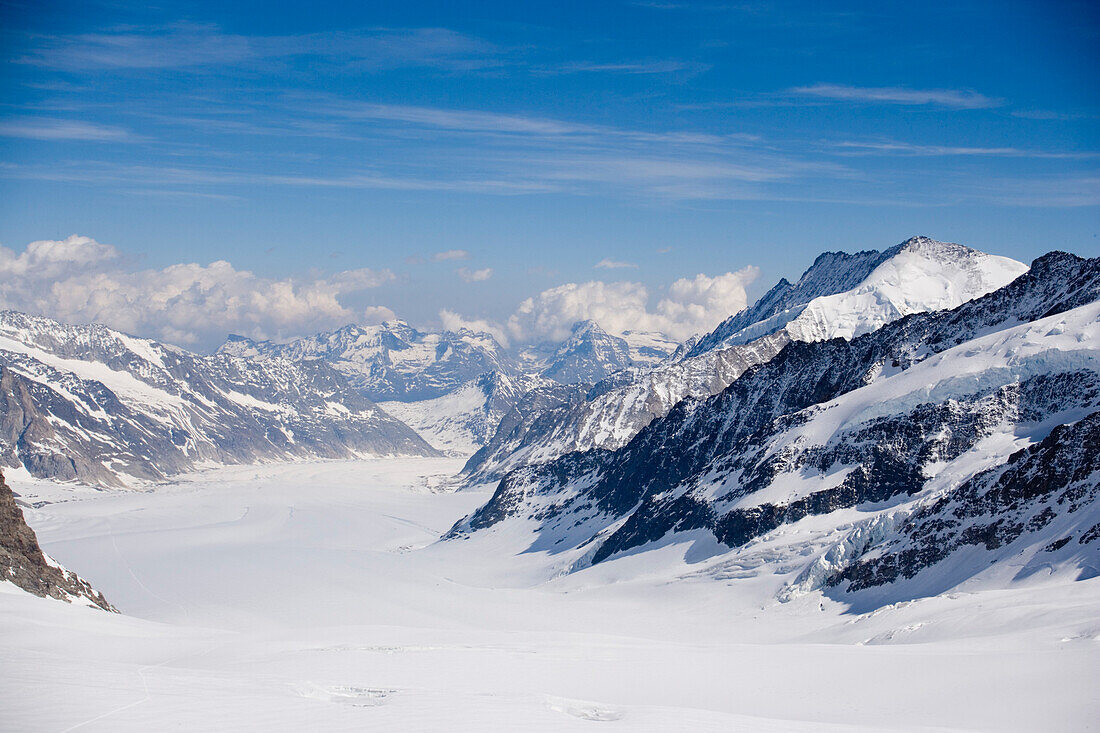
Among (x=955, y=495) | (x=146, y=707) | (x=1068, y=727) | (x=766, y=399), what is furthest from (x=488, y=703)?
(x=766, y=399)

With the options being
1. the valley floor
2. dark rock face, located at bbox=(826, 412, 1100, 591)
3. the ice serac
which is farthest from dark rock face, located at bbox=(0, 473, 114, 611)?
dark rock face, located at bbox=(826, 412, 1100, 591)

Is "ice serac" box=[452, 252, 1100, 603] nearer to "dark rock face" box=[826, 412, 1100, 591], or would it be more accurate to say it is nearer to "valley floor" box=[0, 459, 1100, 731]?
"dark rock face" box=[826, 412, 1100, 591]

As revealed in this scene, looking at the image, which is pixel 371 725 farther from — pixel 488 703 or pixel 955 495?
pixel 955 495

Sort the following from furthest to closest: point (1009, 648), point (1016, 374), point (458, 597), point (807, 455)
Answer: point (458, 597) → point (807, 455) → point (1016, 374) → point (1009, 648)

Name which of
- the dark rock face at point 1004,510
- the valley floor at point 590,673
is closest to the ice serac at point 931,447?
the dark rock face at point 1004,510

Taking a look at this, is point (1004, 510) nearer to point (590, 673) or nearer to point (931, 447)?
point (931, 447)


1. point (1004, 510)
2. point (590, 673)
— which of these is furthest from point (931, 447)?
point (590, 673)

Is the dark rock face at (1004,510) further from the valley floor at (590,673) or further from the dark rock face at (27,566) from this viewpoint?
the dark rock face at (27,566)
